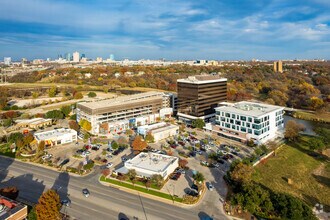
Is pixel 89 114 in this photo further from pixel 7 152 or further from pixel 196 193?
pixel 196 193

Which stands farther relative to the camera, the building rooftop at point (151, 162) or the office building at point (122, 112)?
the office building at point (122, 112)

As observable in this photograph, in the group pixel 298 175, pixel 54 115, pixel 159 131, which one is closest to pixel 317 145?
pixel 298 175

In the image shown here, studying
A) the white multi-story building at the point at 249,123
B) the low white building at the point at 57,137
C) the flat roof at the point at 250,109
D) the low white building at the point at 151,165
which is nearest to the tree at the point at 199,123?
the white multi-story building at the point at 249,123

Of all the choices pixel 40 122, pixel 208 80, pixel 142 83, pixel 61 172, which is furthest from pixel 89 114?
pixel 142 83

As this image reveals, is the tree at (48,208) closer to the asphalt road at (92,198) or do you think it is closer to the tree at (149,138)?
the asphalt road at (92,198)

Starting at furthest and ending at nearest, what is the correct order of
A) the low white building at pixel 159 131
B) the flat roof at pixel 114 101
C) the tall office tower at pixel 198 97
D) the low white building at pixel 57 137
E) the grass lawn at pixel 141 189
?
the tall office tower at pixel 198 97 → the flat roof at pixel 114 101 → the low white building at pixel 159 131 → the low white building at pixel 57 137 → the grass lawn at pixel 141 189

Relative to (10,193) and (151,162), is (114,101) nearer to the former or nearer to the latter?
(151,162)
